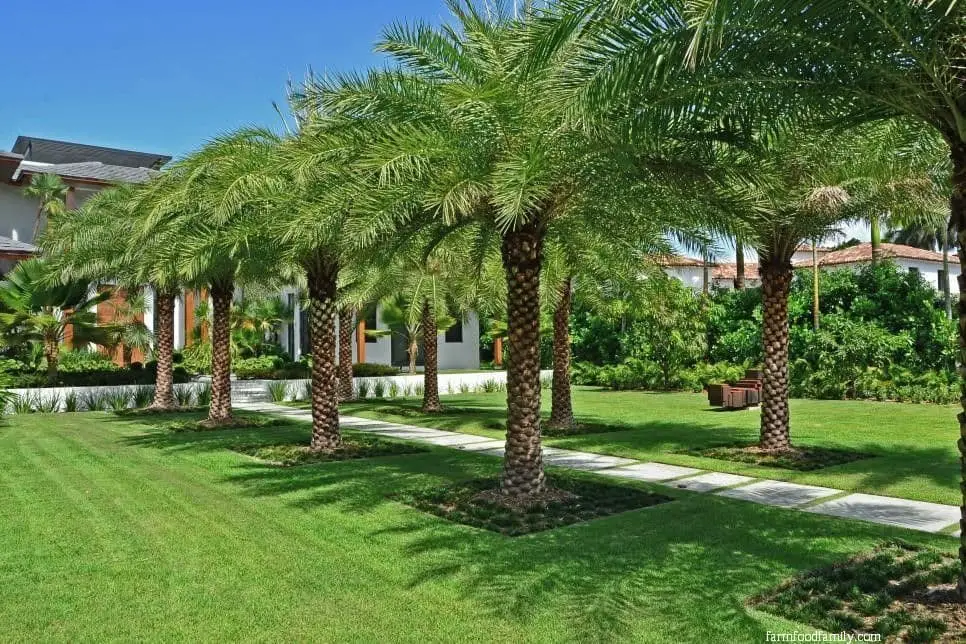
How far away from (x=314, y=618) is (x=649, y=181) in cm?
555

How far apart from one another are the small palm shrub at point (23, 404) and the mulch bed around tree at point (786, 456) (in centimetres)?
1632

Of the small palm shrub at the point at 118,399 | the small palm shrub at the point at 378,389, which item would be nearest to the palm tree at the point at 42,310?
the small palm shrub at the point at 118,399

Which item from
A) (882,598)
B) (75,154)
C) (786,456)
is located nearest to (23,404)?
(786,456)

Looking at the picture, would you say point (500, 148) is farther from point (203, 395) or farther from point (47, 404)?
point (47, 404)

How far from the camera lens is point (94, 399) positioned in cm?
2100

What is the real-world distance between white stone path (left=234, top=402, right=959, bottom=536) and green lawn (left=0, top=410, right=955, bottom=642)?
0.50 m

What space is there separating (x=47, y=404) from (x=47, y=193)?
608 inches

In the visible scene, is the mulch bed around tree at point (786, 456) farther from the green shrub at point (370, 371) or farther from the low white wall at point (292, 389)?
the green shrub at point (370, 371)

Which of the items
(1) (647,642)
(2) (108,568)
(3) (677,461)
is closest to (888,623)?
(1) (647,642)

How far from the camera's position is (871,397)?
21172mm

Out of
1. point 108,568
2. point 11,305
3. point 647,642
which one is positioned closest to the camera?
point 647,642

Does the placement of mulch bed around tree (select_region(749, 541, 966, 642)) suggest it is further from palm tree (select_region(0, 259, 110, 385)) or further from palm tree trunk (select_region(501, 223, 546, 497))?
palm tree (select_region(0, 259, 110, 385))

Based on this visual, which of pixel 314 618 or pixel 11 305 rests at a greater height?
pixel 11 305

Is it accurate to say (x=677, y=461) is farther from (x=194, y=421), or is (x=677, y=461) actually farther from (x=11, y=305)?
(x=11, y=305)
